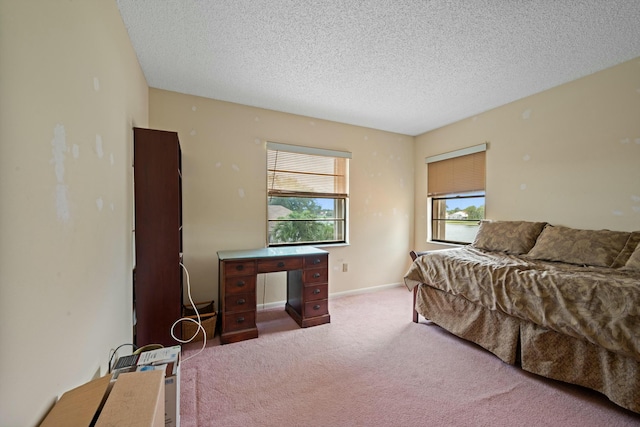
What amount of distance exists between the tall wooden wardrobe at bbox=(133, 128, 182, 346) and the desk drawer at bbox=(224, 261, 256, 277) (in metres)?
0.40

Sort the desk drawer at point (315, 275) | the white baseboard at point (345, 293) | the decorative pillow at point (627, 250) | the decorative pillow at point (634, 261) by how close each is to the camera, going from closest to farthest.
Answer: the decorative pillow at point (634, 261)
the decorative pillow at point (627, 250)
the desk drawer at point (315, 275)
the white baseboard at point (345, 293)

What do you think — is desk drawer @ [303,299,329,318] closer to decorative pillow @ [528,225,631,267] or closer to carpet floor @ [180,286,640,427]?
carpet floor @ [180,286,640,427]

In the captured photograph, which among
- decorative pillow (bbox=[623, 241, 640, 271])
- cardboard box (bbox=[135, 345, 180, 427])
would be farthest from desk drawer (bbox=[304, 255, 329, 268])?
decorative pillow (bbox=[623, 241, 640, 271])

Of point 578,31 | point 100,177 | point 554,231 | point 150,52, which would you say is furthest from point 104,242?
point 554,231

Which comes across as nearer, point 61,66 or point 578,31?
point 61,66

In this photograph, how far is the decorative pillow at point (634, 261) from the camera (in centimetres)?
179

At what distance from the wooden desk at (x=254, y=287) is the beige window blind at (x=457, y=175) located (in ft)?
7.06

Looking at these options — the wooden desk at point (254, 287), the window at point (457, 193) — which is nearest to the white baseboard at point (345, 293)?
the wooden desk at point (254, 287)

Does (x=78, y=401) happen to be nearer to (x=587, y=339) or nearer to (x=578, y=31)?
(x=587, y=339)

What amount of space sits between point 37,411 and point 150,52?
2.32 m

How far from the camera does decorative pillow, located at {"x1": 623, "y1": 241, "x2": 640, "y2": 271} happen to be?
5.87ft

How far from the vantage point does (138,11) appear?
1.62m

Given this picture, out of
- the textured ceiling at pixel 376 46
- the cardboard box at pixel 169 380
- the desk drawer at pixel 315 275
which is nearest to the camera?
the cardboard box at pixel 169 380

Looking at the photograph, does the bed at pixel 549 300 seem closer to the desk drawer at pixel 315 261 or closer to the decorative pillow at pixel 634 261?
the decorative pillow at pixel 634 261
